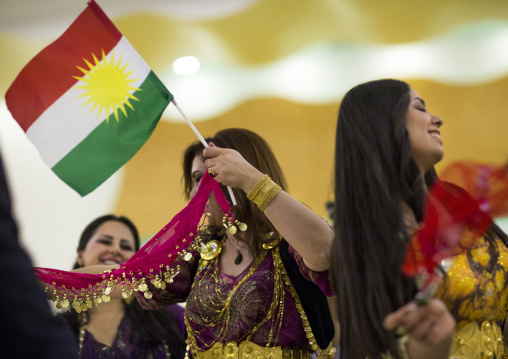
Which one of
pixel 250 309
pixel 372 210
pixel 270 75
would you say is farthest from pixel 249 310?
pixel 270 75

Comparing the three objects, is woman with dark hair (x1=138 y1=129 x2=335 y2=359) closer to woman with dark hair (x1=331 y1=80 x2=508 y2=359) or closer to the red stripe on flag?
woman with dark hair (x1=331 y1=80 x2=508 y2=359)

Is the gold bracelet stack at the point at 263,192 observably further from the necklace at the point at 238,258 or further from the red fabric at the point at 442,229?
the red fabric at the point at 442,229

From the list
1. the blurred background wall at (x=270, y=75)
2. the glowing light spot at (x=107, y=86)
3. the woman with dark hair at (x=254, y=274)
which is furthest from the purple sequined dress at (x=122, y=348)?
the blurred background wall at (x=270, y=75)

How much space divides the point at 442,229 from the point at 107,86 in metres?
1.36

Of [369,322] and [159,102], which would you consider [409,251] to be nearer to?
[369,322]

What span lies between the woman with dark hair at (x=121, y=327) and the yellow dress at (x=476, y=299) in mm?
1605

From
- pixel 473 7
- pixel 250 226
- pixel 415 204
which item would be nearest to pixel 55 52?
pixel 250 226

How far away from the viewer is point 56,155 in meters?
2.29

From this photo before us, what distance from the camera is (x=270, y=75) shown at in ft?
15.0

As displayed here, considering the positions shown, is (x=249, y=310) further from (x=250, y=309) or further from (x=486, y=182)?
(x=486, y=182)

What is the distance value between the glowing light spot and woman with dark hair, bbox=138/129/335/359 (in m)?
0.30

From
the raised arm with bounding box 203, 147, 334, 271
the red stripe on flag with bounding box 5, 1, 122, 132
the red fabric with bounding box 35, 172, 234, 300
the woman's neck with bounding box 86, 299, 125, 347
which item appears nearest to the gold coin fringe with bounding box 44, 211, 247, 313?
the red fabric with bounding box 35, 172, 234, 300

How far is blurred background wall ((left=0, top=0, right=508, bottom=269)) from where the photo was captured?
4.29m

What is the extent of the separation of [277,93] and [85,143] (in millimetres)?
2433
